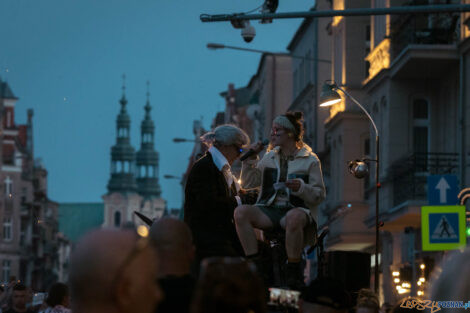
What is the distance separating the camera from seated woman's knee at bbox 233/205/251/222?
35.6 feet

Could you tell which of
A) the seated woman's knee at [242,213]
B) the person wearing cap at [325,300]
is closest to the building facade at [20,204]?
the seated woman's knee at [242,213]

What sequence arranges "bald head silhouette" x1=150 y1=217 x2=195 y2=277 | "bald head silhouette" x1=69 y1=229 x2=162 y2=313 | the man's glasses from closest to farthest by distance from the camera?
"bald head silhouette" x1=69 y1=229 x2=162 y2=313 < "bald head silhouette" x1=150 y1=217 x2=195 y2=277 < the man's glasses

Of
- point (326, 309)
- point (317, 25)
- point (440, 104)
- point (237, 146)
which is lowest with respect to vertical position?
point (326, 309)

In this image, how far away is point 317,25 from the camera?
2135 inches

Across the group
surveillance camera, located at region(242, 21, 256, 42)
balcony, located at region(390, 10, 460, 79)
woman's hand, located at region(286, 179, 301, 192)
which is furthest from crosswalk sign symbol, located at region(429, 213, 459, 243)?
balcony, located at region(390, 10, 460, 79)

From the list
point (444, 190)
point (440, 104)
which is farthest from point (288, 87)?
point (444, 190)

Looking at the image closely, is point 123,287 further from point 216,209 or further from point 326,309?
point 216,209

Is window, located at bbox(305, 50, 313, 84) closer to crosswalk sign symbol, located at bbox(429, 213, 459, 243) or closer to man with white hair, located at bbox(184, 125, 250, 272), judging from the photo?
crosswalk sign symbol, located at bbox(429, 213, 459, 243)

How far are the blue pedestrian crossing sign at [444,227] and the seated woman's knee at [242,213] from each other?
9702 millimetres

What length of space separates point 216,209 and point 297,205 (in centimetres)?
97

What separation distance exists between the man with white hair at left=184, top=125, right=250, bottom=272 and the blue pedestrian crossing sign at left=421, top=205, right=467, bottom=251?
9.83 m

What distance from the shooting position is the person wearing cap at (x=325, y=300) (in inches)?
285

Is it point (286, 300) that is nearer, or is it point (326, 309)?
point (286, 300)

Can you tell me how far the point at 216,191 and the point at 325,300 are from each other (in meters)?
3.44
